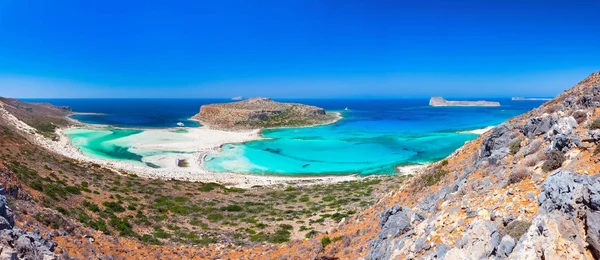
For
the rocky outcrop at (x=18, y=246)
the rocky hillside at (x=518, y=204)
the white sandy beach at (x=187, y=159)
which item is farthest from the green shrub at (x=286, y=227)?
the white sandy beach at (x=187, y=159)

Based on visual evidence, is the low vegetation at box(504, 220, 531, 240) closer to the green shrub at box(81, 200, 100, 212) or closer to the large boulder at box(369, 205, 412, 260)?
the large boulder at box(369, 205, 412, 260)

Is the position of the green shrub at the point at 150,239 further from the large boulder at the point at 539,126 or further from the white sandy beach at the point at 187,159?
the white sandy beach at the point at 187,159

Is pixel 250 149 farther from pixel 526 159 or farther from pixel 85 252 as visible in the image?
pixel 526 159

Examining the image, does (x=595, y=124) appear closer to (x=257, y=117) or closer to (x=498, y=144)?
(x=498, y=144)

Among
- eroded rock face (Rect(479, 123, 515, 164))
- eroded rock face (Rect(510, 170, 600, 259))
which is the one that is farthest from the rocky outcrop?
eroded rock face (Rect(479, 123, 515, 164))

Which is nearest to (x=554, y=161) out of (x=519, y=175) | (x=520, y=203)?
(x=519, y=175)
